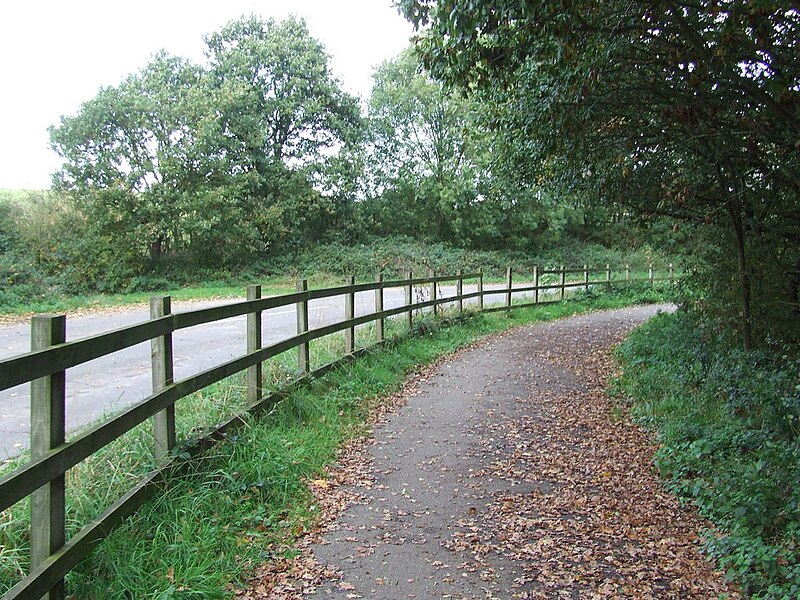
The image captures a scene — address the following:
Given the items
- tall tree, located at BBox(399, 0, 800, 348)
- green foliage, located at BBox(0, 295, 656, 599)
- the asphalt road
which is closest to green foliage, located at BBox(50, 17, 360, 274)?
the asphalt road

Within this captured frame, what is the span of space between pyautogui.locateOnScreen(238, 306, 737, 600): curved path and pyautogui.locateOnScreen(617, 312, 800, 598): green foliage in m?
0.20

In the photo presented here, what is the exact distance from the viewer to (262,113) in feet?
95.2

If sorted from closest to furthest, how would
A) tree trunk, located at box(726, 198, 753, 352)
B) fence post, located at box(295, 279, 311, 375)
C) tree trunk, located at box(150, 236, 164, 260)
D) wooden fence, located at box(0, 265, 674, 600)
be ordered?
1. wooden fence, located at box(0, 265, 674, 600)
2. fence post, located at box(295, 279, 311, 375)
3. tree trunk, located at box(726, 198, 753, 352)
4. tree trunk, located at box(150, 236, 164, 260)

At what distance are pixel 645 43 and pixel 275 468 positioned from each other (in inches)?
224

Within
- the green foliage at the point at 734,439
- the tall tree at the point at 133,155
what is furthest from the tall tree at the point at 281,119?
the green foliage at the point at 734,439

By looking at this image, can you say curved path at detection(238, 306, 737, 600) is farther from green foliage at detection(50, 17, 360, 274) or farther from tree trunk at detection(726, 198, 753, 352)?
green foliage at detection(50, 17, 360, 274)

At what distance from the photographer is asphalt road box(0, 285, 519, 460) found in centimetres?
572

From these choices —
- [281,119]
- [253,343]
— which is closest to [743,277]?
[253,343]

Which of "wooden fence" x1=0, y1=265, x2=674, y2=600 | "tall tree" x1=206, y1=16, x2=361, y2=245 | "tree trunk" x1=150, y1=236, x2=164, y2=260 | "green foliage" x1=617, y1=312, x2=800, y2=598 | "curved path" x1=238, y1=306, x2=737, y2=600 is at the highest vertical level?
"tall tree" x1=206, y1=16, x2=361, y2=245

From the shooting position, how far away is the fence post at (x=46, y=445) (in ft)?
9.22

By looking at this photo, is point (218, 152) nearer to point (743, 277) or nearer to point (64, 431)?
point (743, 277)

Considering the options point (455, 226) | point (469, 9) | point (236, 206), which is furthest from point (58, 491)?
point (455, 226)

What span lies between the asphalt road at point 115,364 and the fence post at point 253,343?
1.16 m

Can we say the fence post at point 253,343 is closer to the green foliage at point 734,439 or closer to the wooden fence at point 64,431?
the wooden fence at point 64,431
